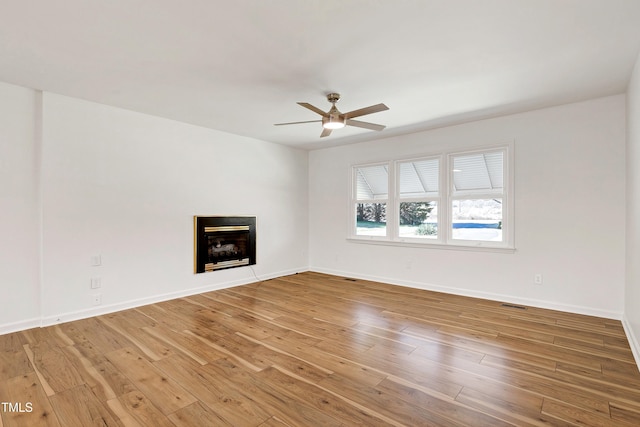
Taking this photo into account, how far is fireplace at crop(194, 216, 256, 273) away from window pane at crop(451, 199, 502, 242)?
11.1ft

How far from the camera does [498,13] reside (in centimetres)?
215

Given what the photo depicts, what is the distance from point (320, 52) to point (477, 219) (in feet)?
11.2

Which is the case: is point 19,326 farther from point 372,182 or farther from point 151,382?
point 372,182

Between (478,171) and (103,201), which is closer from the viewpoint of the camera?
(103,201)

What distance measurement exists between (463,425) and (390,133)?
14.2 feet

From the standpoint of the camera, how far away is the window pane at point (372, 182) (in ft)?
19.0

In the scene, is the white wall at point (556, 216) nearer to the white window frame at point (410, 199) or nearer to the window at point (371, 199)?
the white window frame at point (410, 199)

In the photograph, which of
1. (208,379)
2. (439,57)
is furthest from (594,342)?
(208,379)

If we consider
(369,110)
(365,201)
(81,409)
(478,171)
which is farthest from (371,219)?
(81,409)

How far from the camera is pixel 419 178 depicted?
5.31m

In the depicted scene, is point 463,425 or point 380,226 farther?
point 380,226

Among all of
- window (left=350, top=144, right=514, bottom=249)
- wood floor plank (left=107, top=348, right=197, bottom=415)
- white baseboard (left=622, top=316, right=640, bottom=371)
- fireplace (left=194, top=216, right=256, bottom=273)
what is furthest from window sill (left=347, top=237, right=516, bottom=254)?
wood floor plank (left=107, top=348, right=197, bottom=415)

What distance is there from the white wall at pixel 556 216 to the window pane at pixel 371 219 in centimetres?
75

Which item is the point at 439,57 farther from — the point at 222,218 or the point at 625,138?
the point at 222,218
